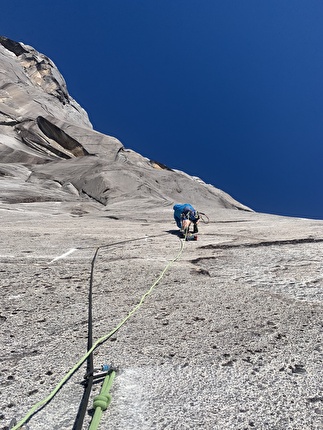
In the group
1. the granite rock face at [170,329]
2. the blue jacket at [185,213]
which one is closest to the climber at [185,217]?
the blue jacket at [185,213]

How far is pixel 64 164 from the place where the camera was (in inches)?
1223

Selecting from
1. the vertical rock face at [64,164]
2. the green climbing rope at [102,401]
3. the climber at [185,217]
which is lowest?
the green climbing rope at [102,401]

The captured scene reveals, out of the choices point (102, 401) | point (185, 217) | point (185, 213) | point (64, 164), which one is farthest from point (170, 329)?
point (64, 164)

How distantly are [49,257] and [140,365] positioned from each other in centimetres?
411

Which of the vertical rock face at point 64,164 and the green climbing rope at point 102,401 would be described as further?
the vertical rock face at point 64,164

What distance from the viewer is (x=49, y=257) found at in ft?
20.3

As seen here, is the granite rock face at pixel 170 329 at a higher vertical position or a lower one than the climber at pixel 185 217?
lower

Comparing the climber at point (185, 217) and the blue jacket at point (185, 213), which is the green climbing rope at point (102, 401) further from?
the blue jacket at point (185, 213)

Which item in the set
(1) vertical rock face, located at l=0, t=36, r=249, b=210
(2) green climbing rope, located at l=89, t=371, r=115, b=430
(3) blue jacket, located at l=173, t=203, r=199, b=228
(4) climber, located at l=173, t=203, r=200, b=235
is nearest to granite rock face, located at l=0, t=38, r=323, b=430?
(2) green climbing rope, located at l=89, t=371, r=115, b=430

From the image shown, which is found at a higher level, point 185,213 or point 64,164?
point 64,164

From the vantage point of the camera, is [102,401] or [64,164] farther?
[64,164]

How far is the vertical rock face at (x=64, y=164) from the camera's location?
2444 cm

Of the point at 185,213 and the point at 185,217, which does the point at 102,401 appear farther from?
the point at 185,213

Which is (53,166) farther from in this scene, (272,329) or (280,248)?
(272,329)
